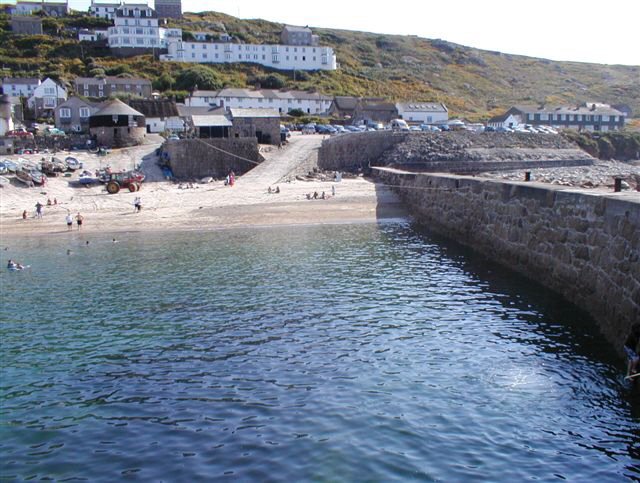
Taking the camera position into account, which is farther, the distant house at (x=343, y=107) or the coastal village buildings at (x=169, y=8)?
the coastal village buildings at (x=169, y=8)

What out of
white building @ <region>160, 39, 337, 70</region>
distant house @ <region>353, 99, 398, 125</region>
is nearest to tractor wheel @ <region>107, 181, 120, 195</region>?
distant house @ <region>353, 99, 398, 125</region>

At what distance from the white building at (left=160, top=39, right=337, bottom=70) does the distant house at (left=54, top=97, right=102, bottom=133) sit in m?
64.0

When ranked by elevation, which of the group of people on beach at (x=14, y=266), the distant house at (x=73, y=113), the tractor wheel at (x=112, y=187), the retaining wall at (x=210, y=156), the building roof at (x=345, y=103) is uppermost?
the building roof at (x=345, y=103)

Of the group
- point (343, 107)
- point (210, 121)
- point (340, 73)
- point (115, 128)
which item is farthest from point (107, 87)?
point (340, 73)

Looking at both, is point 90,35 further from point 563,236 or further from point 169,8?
point 563,236

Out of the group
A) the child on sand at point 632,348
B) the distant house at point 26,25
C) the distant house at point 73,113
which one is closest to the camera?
the child on sand at point 632,348

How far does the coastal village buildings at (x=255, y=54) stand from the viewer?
141 m

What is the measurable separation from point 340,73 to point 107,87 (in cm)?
6501

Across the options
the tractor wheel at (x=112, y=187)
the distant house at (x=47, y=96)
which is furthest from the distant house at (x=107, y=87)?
the tractor wheel at (x=112, y=187)

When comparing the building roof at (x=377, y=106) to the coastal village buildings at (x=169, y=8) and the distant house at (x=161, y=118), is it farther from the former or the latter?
the coastal village buildings at (x=169, y=8)

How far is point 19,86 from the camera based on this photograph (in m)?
103

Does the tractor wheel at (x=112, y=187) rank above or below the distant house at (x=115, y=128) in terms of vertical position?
below

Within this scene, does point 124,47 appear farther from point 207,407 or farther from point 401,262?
point 207,407

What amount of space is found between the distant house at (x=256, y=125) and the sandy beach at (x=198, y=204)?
7.65 metres
